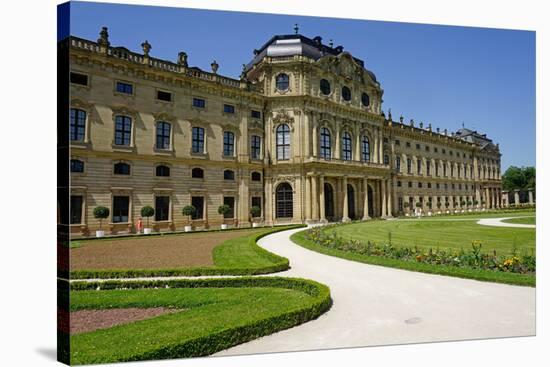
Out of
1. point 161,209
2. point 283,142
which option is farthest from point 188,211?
point 283,142

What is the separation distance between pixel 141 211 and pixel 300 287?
13.4 m

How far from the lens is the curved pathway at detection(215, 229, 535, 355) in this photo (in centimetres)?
659

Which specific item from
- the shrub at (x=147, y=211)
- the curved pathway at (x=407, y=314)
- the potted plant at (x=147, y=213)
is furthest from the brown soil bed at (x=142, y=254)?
the curved pathway at (x=407, y=314)

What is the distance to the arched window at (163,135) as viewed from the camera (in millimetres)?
22752

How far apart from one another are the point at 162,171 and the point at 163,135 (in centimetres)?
228

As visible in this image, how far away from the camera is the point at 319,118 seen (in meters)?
34.1

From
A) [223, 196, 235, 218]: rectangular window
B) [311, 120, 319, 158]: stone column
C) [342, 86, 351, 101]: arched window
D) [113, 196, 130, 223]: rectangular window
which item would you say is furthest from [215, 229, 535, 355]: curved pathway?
[342, 86, 351, 101]: arched window

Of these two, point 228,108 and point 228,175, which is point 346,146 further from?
point 228,175

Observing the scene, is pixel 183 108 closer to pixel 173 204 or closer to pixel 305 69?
pixel 173 204

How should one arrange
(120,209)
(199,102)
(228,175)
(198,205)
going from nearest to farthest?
(120,209) → (198,205) → (199,102) → (228,175)

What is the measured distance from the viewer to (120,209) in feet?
58.6

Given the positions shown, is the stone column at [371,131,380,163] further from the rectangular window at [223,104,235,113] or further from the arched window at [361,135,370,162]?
the rectangular window at [223,104,235,113]

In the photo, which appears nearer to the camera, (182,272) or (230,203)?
(182,272)

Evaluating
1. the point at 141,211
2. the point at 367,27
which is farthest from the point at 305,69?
the point at 367,27
